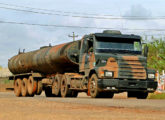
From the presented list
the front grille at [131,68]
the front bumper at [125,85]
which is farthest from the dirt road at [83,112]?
the front grille at [131,68]

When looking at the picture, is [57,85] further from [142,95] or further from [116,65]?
[116,65]

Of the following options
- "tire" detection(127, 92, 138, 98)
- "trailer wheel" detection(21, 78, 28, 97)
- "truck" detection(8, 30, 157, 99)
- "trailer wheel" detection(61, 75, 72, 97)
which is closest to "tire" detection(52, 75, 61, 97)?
"truck" detection(8, 30, 157, 99)

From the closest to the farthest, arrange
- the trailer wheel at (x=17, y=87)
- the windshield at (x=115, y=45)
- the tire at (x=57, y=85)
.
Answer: the windshield at (x=115, y=45) → the tire at (x=57, y=85) → the trailer wheel at (x=17, y=87)

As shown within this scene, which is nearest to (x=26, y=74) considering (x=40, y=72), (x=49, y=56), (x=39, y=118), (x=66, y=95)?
(x=40, y=72)

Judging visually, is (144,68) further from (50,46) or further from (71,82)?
(50,46)

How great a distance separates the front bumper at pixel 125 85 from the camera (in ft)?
70.8

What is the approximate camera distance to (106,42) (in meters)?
22.2

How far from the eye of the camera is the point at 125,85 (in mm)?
21781

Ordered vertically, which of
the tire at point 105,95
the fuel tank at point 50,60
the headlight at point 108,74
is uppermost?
the fuel tank at point 50,60

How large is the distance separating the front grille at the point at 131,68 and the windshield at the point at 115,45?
1.97 feet

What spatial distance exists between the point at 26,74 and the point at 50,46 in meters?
2.82

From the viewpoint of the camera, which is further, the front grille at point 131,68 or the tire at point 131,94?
the tire at point 131,94

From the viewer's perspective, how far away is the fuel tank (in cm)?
2453

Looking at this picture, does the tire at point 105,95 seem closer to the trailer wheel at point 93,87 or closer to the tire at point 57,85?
the trailer wheel at point 93,87
